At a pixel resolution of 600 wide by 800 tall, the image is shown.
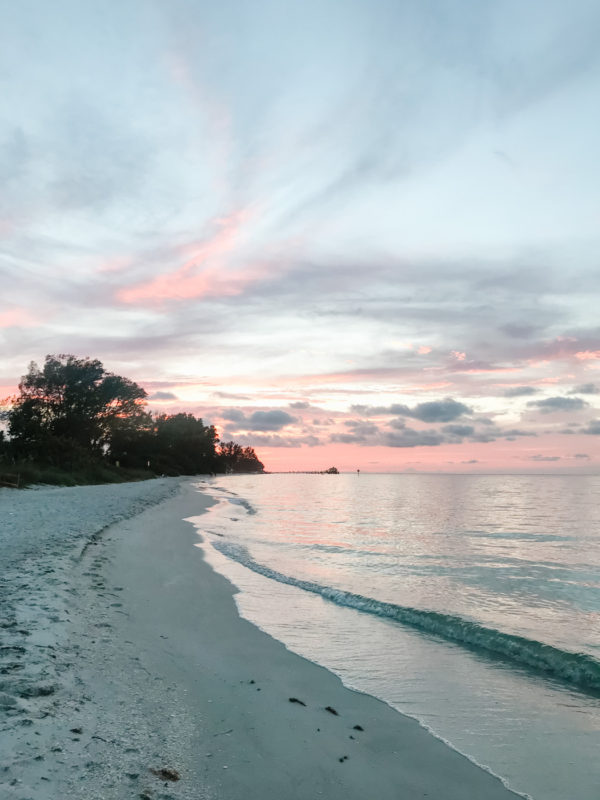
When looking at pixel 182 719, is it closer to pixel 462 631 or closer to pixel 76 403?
pixel 462 631

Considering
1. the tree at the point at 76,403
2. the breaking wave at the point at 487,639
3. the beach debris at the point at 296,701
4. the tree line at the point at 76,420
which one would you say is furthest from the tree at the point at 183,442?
the beach debris at the point at 296,701

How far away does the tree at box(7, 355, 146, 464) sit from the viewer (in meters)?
71.1

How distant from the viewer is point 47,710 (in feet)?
16.2

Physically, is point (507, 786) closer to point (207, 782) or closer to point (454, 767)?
point (454, 767)

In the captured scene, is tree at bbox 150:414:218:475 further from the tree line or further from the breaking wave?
the breaking wave

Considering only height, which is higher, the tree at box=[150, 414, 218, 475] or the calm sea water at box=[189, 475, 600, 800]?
the tree at box=[150, 414, 218, 475]

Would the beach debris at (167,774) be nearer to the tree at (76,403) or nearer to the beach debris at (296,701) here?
the beach debris at (296,701)

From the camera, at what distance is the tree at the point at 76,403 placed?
71.1 meters

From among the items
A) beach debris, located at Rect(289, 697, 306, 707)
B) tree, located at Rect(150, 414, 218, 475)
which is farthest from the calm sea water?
tree, located at Rect(150, 414, 218, 475)

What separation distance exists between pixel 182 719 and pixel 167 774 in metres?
1.18

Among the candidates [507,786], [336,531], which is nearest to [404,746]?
[507,786]

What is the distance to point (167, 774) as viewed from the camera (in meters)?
4.26

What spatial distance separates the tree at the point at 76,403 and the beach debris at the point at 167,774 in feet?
212

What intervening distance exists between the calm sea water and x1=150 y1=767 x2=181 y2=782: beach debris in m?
3.02
